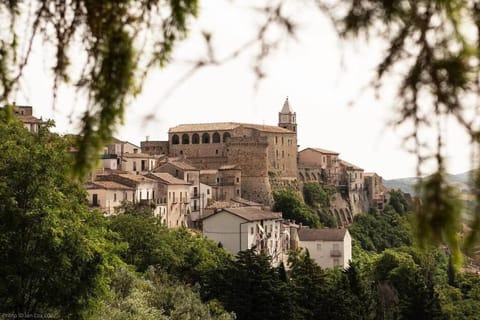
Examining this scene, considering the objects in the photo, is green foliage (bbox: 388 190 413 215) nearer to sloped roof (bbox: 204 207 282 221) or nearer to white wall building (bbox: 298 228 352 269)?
white wall building (bbox: 298 228 352 269)

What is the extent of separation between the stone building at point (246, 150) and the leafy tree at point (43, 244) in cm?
5110

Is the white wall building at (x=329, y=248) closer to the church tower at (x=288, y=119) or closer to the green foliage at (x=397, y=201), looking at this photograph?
the church tower at (x=288, y=119)

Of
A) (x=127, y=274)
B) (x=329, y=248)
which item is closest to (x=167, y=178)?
(x=329, y=248)

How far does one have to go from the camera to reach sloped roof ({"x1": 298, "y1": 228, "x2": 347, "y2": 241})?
58.2 meters

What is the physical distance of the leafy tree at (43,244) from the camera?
58.4 ft

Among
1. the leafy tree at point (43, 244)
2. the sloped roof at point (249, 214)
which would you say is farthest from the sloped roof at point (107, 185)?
the leafy tree at point (43, 244)

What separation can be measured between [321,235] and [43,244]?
1671 inches

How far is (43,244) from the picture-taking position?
18016mm

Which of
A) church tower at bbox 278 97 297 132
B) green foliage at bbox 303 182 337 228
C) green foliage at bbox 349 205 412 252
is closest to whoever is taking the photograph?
green foliage at bbox 349 205 412 252

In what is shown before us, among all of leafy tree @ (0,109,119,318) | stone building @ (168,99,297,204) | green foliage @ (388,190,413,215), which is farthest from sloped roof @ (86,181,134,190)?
green foliage @ (388,190,413,215)

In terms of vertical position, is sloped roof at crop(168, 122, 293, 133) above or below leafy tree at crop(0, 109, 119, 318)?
above

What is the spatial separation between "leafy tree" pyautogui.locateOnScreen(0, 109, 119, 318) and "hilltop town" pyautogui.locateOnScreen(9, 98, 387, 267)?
17.0 m

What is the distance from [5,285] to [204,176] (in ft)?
159

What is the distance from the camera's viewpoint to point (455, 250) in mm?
3260
